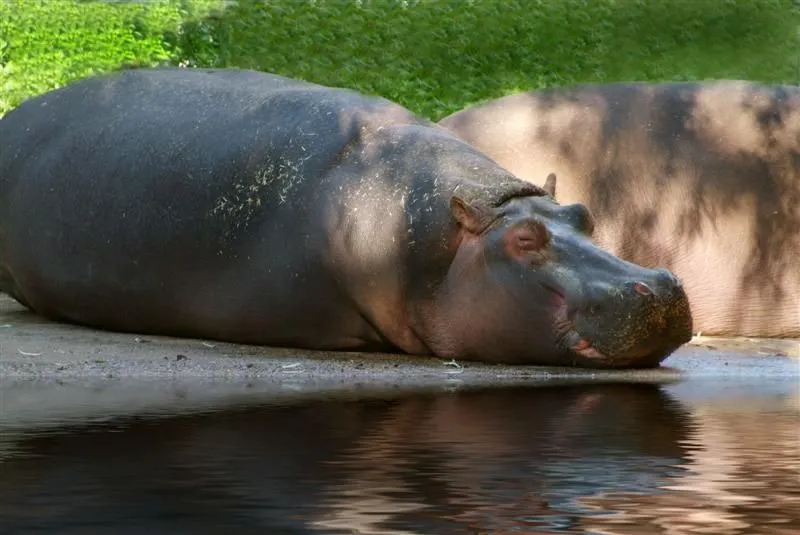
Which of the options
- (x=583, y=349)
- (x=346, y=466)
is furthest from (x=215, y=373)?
(x=346, y=466)

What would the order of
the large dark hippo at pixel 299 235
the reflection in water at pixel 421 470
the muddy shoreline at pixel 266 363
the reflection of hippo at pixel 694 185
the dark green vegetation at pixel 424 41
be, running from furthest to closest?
the dark green vegetation at pixel 424 41, the reflection of hippo at pixel 694 185, the large dark hippo at pixel 299 235, the muddy shoreline at pixel 266 363, the reflection in water at pixel 421 470

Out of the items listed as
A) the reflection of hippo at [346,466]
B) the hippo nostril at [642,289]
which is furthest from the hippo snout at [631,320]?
the reflection of hippo at [346,466]

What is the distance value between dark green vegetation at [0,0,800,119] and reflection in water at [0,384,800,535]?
9.73 meters

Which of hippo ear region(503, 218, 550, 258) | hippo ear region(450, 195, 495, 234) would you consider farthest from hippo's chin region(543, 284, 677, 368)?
hippo ear region(450, 195, 495, 234)

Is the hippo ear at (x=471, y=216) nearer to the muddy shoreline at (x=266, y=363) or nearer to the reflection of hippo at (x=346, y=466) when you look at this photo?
the muddy shoreline at (x=266, y=363)

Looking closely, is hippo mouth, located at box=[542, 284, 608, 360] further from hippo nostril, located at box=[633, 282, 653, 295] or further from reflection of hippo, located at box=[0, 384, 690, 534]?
reflection of hippo, located at box=[0, 384, 690, 534]

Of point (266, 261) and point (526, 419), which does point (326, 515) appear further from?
point (266, 261)

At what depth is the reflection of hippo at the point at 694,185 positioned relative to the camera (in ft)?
33.0

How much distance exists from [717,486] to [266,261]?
419 cm

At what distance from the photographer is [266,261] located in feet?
28.9

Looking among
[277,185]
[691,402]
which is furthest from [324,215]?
[691,402]

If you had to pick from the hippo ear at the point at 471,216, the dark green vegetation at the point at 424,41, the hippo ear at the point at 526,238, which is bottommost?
the hippo ear at the point at 526,238

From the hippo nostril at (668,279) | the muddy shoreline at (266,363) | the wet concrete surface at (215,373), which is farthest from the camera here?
the hippo nostril at (668,279)

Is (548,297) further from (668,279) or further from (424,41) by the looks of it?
(424,41)
